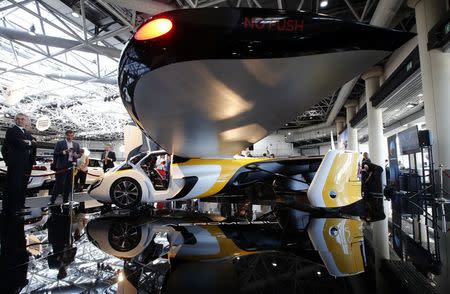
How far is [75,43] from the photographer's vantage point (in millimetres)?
10375

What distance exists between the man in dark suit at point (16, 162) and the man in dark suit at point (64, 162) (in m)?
0.97

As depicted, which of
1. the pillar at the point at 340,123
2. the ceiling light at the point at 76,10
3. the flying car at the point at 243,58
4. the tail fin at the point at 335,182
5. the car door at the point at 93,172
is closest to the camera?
the flying car at the point at 243,58

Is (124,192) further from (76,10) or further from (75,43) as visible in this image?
(75,43)

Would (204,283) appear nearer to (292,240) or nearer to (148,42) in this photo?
(292,240)

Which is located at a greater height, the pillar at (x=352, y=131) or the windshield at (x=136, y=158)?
the pillar at (x=352, y=131)

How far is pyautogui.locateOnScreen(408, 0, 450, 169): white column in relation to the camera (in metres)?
6.26

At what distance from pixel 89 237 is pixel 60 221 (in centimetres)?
129

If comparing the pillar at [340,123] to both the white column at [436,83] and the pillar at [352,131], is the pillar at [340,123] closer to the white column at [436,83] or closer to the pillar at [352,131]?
the pillar at [352,131]

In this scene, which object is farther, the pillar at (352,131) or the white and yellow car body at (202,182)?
the pillar at (352,131)

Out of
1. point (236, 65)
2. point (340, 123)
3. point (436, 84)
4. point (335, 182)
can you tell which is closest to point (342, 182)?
point (335, 182)

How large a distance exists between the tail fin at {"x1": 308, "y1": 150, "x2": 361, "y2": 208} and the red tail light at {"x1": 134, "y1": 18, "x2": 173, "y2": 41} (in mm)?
3340

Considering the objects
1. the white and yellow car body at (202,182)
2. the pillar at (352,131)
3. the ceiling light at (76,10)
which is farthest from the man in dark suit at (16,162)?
the pillar at (352,131)

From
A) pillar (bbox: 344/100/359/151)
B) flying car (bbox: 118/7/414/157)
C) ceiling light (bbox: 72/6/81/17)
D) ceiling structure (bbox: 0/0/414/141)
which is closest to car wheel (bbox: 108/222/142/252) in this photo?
flying car (bbox: 118/7/414/157)

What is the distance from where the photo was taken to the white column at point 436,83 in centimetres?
626
